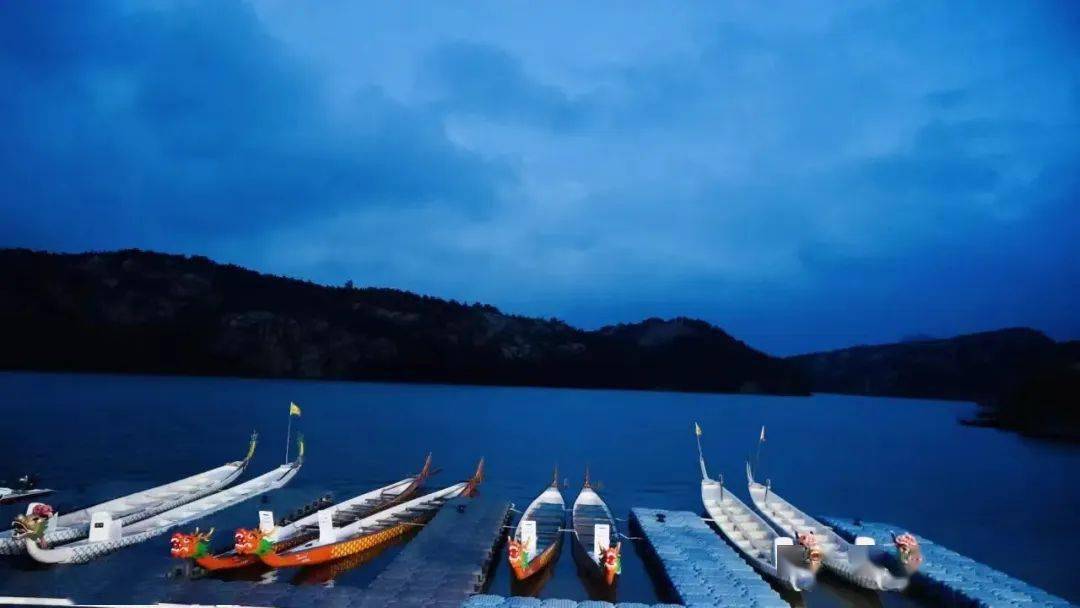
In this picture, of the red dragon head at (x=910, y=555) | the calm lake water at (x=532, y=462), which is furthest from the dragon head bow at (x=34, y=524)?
the red dragon head at (x=910, y=555)

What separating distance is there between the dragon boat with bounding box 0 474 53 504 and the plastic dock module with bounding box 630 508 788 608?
22665 millimetres

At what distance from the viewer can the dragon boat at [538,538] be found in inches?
677

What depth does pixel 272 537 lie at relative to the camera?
57.3 feet

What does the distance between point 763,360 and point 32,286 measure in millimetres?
153380

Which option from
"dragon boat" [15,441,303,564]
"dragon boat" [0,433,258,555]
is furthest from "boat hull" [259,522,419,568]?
"dragon boat" [0,433,258,555]

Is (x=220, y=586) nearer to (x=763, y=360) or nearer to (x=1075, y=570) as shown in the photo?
(x=1075, y=570)

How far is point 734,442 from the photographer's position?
66750 mm

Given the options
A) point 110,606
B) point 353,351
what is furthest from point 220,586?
point 353,351

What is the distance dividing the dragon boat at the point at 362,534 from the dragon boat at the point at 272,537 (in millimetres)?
251

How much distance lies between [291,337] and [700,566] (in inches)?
5222

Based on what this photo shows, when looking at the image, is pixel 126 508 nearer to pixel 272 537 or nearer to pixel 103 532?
pixel 103 532

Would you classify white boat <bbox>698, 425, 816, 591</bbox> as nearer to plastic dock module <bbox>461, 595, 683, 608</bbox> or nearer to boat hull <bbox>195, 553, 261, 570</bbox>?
plastic dock module <bbox>461, 595, 683, 608</bbox>

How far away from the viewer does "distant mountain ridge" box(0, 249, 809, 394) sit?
410 ft

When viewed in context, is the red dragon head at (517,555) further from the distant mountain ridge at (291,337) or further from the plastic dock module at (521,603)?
the distant mountain ridge at (291,337)
